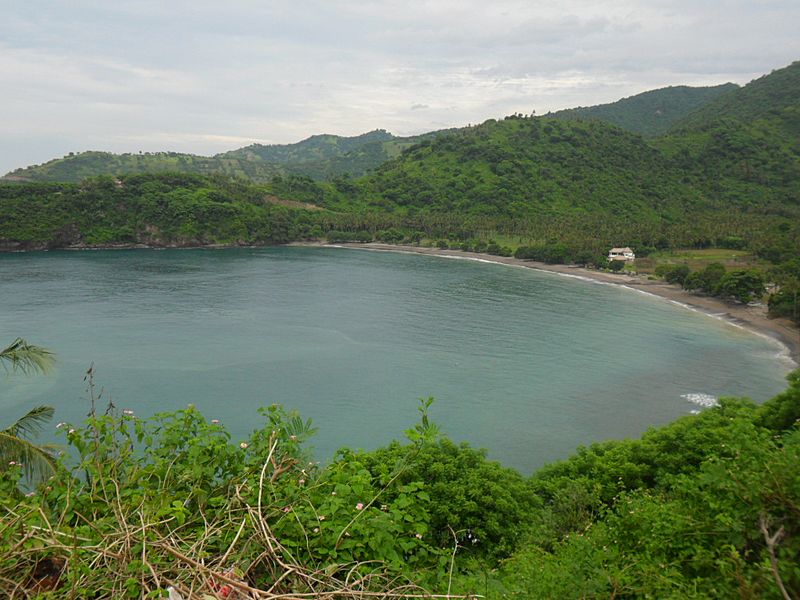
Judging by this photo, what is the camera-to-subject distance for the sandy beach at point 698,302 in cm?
5028

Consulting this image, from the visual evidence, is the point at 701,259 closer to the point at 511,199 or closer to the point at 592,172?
the point at 511,199

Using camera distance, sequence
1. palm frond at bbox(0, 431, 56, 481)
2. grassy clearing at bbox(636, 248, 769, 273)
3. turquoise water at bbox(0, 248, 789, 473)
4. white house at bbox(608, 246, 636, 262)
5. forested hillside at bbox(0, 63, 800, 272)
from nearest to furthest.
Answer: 1. palm frond at bbox(0, 431, 56, 481)
2. turquoise water at bbox(0, 248, 789, 473)
3. grassy clearing at bbox(636, 248, 769, 273)
4. white house at bbox(608, 246, 636, 262)
5. forested hillside at bbox(0, 63, 800, 272)

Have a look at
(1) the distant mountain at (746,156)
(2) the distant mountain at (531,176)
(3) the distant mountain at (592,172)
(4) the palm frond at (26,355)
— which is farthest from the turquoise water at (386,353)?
(1) the distant mountain at (746,156)

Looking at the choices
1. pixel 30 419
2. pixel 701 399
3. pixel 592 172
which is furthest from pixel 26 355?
pixel 592 172

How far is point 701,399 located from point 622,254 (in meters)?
58.4

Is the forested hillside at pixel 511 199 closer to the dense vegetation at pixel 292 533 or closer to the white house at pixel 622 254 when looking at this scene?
the white house at pixel 622 254

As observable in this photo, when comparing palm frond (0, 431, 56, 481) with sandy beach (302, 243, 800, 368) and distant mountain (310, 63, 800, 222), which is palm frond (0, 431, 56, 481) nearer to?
A: sandy beach (302, 243, 800, 368)

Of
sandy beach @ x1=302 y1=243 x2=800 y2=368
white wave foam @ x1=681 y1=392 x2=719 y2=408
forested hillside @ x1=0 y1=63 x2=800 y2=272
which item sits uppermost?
forested hillside @ x1=0 y1=63 x2=800 y2=272

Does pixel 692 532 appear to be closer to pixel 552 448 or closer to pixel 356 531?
pixel 356 531

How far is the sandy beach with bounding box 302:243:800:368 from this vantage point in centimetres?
5028

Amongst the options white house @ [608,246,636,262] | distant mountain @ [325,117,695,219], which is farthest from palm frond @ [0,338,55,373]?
distant mountain @ [325,117,695,219]

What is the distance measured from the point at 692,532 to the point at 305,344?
43.5m

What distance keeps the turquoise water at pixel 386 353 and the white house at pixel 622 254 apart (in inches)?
595

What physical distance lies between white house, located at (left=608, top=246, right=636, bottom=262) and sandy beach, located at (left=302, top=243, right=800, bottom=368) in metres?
6.10
